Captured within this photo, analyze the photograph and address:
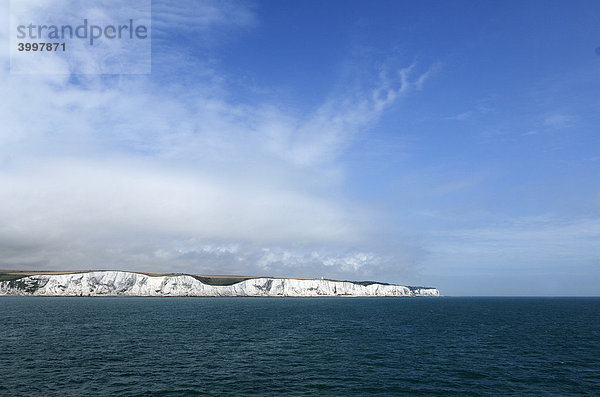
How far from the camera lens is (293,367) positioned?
160 ft

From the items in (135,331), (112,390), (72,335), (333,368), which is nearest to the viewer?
(112,390)

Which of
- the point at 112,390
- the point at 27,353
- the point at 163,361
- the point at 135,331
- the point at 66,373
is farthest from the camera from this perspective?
the point at 135,331

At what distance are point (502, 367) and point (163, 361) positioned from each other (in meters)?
50.8

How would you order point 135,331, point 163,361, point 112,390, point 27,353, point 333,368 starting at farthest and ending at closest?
point 135,331 → point 27,353 → point 163,361 → point 333,368 → point 112,390

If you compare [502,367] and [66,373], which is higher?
[66,373]

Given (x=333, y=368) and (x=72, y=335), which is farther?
(x=72, y=335)

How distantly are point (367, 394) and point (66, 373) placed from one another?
38.7 meters

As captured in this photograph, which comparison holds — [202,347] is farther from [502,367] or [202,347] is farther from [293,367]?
[502,367]

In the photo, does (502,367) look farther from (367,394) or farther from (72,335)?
(72,335)

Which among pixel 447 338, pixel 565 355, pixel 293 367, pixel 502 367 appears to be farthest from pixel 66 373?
pixel 565 355

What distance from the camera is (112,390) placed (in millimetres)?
37812

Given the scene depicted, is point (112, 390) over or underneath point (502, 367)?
over

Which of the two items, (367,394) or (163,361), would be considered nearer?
(367,394)

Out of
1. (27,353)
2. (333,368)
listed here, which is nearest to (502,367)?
(333,368)
